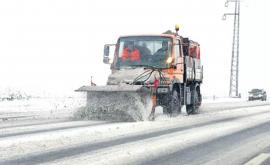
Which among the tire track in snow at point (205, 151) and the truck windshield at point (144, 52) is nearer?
the tire track in snow at point (205, 151)

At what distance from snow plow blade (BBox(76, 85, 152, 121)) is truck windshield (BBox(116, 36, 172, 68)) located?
1741 mm

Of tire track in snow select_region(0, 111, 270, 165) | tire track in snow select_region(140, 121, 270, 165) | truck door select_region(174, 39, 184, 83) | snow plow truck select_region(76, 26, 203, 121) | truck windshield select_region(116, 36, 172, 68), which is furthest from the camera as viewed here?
truck door select_region(174, 39, 184, 83)

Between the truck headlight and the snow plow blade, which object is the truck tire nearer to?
the truck headlight

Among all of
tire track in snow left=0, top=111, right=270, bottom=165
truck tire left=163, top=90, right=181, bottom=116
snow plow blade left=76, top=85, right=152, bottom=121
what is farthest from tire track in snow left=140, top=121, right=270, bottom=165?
truck tire left=163, top=90, right=181, bottom=116

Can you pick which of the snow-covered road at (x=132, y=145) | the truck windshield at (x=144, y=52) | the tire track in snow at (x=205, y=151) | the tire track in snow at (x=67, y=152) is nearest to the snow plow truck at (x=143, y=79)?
the truck windshield at (x=144, y=52)

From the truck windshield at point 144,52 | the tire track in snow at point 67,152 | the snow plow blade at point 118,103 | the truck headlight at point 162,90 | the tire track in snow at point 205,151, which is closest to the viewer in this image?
the tire track in snow at point 67,152

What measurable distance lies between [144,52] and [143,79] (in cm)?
122

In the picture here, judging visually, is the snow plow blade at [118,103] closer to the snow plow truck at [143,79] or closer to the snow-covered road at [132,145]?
the snow plow truck at [143,79]

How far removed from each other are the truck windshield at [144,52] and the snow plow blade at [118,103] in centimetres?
174

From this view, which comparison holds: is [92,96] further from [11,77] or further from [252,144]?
[11,77]

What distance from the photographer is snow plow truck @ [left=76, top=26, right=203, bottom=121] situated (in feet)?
54.2

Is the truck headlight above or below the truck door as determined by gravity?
below

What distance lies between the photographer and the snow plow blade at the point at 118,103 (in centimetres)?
1628

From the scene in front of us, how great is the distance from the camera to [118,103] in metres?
16.8
